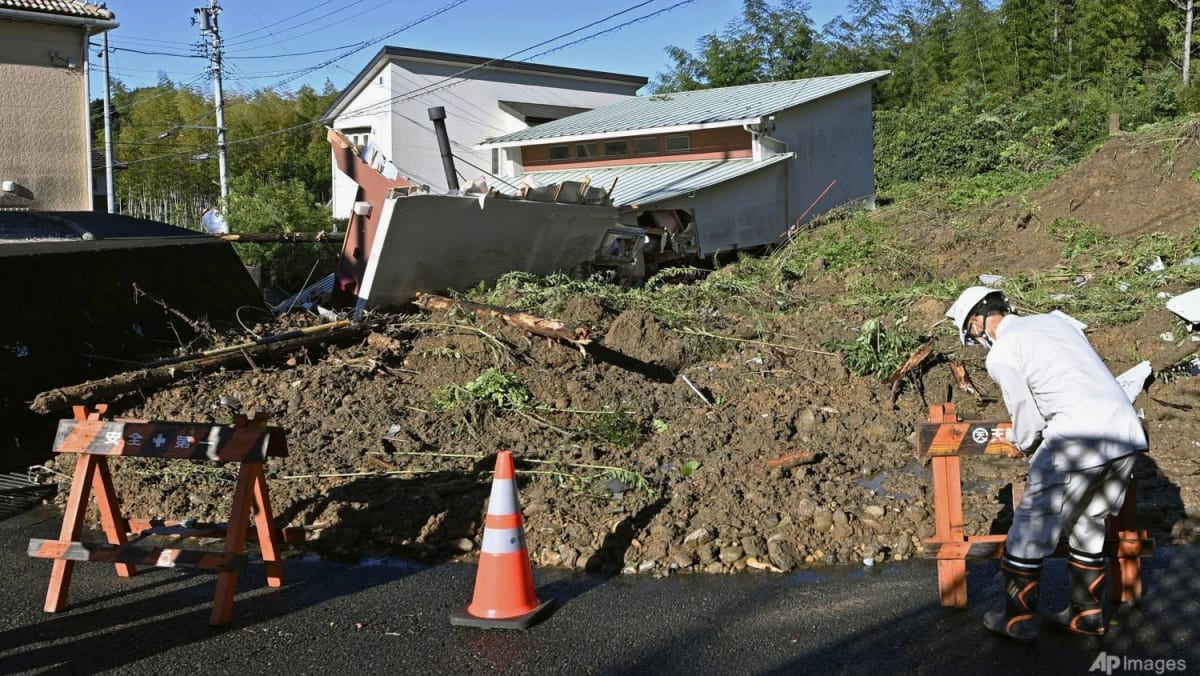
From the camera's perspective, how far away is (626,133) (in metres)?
20.4

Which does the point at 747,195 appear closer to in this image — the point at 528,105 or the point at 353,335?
the point at 353,335

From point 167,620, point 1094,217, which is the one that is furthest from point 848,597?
point 1094,217

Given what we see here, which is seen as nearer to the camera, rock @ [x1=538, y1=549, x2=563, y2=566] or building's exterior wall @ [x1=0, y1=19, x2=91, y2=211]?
rock @ [x1=538, y1=549, x2=563, y2=566]

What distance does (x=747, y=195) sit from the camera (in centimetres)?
1803

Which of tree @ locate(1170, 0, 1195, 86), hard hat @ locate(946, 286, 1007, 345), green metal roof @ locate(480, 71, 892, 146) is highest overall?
tree @ locate(1170, 0, 1195, 86)

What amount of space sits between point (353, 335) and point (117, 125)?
48.5m

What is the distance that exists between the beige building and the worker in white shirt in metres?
17.9

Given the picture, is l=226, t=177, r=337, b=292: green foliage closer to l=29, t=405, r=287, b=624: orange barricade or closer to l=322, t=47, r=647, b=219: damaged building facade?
l=322, t=47, r=647, b=219: damaged building facade

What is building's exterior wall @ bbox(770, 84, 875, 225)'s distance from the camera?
19.3 meters

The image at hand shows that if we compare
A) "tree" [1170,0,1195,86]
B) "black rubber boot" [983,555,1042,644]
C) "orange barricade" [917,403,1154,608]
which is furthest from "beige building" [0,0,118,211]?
"tree" [1170,0,1195,86]

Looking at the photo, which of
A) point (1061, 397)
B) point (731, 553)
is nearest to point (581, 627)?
point (731, 553)

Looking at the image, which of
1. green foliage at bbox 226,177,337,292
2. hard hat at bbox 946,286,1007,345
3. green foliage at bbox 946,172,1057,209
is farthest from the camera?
green foliage at bbox 226,177,337,292

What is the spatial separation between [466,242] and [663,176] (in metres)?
7.82

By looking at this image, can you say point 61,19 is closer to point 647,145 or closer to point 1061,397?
point 647,145
